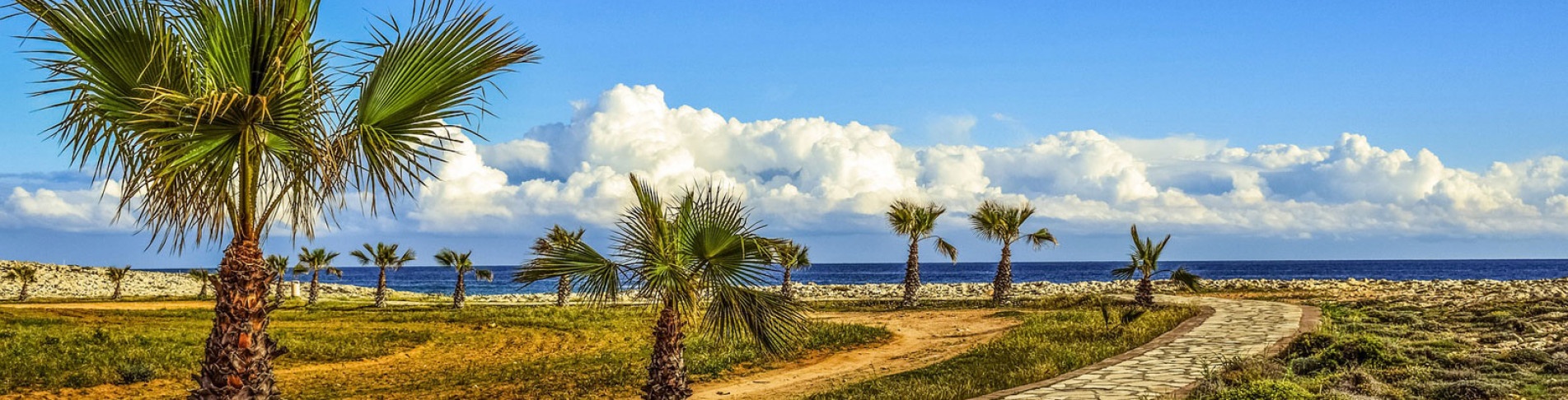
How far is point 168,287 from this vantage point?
77375 mm

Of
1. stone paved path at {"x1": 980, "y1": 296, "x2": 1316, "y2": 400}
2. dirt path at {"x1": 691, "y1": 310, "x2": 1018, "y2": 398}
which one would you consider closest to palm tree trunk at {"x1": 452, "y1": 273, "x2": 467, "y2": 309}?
dirt path at {"x1": 691, "y1": 310, "x2": 1018, "y2": 398}

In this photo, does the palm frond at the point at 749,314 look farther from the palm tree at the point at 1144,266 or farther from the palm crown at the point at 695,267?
the palm tree at the point at 1144,266

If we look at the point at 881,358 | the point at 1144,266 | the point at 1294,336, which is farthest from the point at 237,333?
the point at 1144,266

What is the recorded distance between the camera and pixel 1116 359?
Answer: 1305cm

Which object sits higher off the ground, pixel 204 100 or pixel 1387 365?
pixel 204 100

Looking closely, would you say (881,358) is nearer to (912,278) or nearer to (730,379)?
(730,379)

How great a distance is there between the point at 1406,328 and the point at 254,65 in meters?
18.3

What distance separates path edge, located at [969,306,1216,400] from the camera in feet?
A: 34.4

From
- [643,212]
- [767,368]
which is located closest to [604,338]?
[767,368]

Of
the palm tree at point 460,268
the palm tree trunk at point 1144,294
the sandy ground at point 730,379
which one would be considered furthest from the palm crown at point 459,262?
the palm tree trunk at point 1144,294

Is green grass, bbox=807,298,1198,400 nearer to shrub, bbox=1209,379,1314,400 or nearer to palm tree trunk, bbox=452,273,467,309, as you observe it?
shrub, bbox=1209,379,1314,400

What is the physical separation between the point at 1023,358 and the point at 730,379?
497 centimetres

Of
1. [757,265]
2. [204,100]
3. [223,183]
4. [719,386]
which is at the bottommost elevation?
[719,386]

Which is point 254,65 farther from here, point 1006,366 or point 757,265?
point 1006,366
